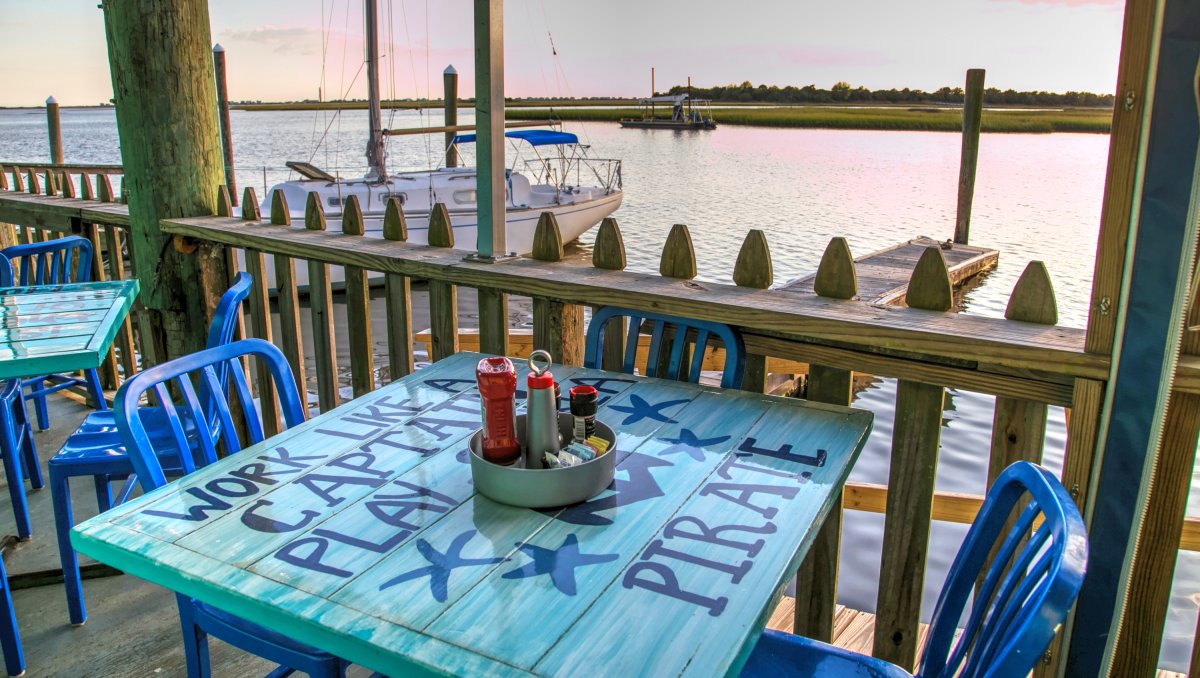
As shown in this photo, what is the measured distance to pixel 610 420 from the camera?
1713 mm

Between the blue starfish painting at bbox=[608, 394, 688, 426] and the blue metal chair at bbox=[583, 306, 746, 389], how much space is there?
0.24 m

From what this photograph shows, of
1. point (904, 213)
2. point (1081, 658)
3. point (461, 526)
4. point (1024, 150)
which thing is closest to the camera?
point (461, 526)

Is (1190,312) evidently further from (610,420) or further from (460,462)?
(460,462)

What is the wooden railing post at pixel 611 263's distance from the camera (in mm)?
2273

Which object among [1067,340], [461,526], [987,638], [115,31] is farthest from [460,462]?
[115,31]

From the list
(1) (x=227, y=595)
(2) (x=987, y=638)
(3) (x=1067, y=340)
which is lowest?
(2) (x=987, y=638)

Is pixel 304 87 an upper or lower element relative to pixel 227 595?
upper

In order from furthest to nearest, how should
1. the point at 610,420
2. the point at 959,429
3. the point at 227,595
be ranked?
the point at 959,429
the point at 610,420
the point at 227,595

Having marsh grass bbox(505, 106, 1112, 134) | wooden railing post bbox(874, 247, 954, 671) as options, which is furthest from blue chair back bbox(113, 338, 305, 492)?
marsh grass bbox(505, 106, 1112, 134)

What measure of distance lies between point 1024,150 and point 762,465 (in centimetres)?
4771

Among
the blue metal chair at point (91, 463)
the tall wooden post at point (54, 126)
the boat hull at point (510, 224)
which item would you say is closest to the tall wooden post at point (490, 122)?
the blue metal chair at point (91, 463)

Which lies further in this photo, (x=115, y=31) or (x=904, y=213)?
(x=904, y=213)

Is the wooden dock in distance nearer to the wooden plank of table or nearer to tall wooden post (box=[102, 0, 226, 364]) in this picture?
tall wooden post (box=[102, 0, 226, 364])

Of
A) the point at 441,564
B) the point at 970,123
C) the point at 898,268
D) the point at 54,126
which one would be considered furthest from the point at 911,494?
the point at 54,126
